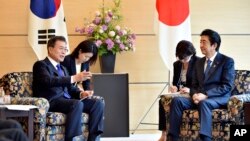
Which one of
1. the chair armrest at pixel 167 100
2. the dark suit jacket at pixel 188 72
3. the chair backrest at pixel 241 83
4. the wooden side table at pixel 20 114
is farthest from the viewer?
the dark suit jacket at pixel 188 72

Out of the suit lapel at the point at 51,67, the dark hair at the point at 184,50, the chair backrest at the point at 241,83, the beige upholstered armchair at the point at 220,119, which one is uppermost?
the dark hair at the point at 184,50

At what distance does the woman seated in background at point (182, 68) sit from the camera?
572 centimetres

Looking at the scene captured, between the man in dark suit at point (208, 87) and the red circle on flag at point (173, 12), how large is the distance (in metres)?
1.15

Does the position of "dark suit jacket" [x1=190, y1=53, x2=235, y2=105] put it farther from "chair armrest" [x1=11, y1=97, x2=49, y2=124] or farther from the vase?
"chair armrest" [x1=11, y1=97, x2=49, y2=124]

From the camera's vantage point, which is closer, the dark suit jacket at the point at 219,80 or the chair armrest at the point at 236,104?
the chair armrest at the point at 236,104

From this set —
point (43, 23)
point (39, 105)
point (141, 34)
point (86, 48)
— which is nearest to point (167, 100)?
point (86, 48)

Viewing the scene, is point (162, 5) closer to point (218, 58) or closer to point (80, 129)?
point (218, 58)

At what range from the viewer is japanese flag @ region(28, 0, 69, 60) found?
20.8 feet

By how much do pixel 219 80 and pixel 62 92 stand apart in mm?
1757

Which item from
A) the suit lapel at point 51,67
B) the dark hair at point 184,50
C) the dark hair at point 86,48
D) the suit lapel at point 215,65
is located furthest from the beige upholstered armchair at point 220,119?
the suit lapel at point 51,67

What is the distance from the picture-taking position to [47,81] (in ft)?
16.7

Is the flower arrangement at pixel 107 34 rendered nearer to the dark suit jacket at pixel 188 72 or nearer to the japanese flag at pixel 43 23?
the japanese flag at pixel 43 23

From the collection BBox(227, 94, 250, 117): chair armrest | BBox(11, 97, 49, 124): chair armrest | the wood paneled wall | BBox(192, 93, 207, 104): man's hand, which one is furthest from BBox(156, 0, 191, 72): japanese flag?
BBox(11, 97, 49, 124): chair armrest

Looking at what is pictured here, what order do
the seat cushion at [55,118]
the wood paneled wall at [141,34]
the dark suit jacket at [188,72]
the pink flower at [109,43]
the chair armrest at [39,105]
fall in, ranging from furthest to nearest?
the wood paneled wall at [141,34] → the pink flower at [109,43] → the dark suit jacket at [188,72] → the seat cushion at [55,118] → the chair armrest at [39,105]
